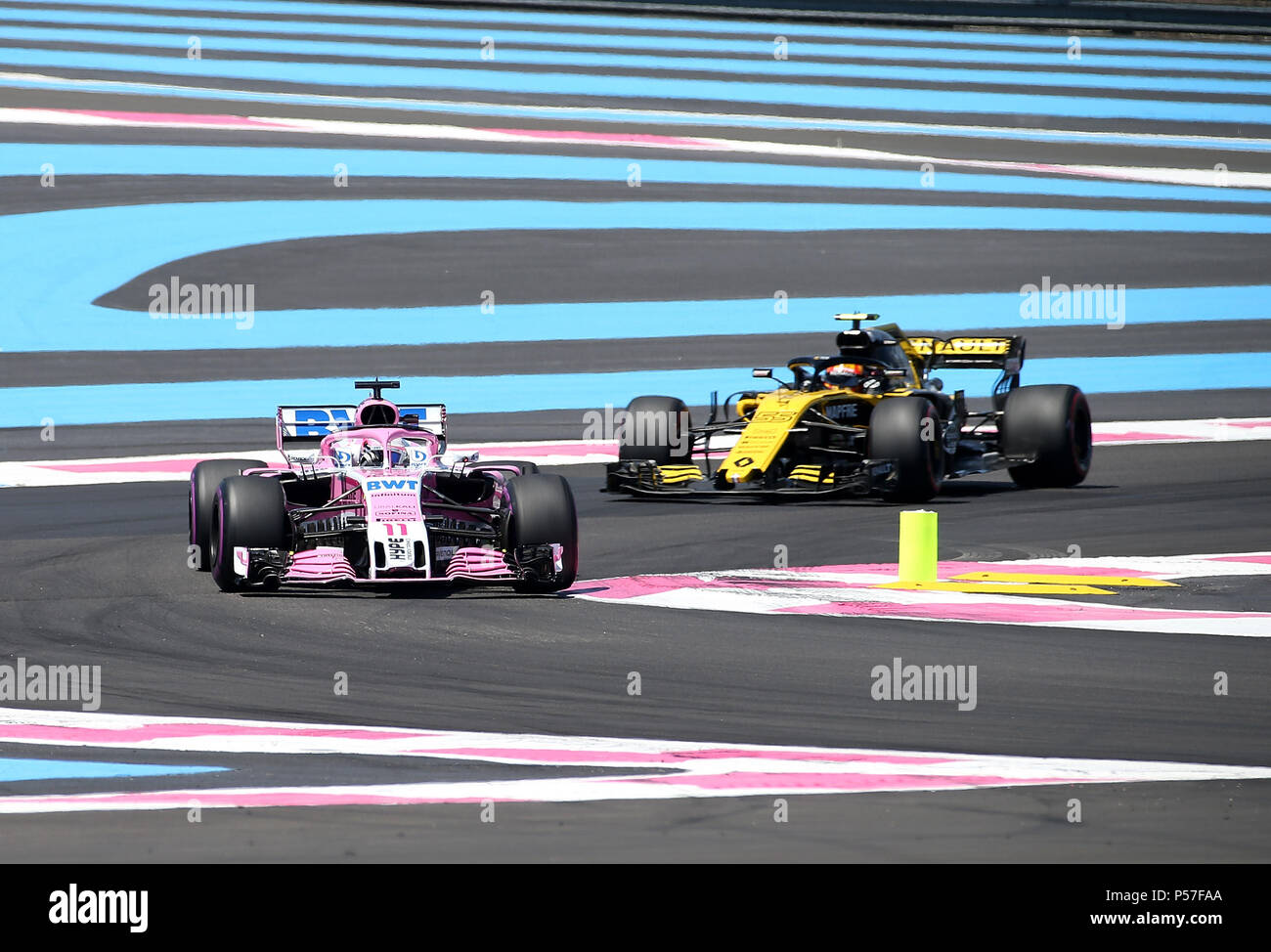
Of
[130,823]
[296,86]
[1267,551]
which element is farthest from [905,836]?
[296,86]

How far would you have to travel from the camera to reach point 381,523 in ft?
37.9

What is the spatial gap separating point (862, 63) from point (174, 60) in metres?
12.2

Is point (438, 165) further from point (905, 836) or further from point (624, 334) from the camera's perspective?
point (905, 836)

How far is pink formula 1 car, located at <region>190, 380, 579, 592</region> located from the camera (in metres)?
11.5

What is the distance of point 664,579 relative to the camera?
12398mm

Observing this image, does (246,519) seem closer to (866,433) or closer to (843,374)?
(866,433)

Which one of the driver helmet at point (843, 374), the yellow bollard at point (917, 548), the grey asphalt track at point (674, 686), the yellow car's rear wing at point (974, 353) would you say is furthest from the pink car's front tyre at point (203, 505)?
the yellow car's rear wing at point (974, 353)

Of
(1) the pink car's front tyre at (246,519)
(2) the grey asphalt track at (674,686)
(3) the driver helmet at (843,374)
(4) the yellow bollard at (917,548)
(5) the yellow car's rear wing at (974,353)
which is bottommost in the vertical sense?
(2) the grey asphalt track at (674,686)

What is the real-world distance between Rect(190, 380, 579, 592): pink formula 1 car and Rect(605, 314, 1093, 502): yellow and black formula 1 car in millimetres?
Answer: 4018

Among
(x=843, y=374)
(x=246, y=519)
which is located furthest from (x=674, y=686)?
(x=843, y=374)

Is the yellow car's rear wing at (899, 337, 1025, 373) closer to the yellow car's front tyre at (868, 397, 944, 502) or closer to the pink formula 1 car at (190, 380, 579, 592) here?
the yellow car's front tyre at (868, 397, 944, 502)

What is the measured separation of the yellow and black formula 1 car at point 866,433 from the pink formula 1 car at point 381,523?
4018mm

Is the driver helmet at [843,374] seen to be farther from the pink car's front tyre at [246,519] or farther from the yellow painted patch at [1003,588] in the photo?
the pink car's front tyre at [246,519]

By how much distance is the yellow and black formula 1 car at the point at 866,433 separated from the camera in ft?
52.0
